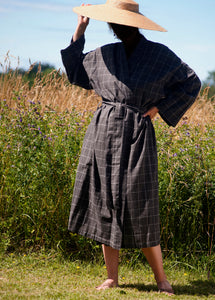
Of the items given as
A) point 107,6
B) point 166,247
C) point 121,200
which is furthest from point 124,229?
point 107,6

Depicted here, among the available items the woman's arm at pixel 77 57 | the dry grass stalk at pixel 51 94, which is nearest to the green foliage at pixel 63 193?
the woman's arm at pixel 77 57

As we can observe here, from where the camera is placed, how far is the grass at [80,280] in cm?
284

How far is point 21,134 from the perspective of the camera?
374 cm

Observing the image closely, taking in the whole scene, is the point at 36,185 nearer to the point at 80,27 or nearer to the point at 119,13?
the point at 80,27

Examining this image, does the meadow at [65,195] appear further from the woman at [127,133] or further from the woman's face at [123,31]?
the woman's face at [123,31]

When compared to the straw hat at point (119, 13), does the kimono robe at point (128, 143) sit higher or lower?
lower

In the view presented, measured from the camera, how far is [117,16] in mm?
2709

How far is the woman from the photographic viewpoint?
2684 mm

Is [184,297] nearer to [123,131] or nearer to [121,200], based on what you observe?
[121,200]

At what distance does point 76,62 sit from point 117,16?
0.46 m

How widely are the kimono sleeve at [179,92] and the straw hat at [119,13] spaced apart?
12.9 inches

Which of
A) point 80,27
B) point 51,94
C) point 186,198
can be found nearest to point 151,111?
point 80,27

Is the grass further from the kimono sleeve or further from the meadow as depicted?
the kimono sleeve

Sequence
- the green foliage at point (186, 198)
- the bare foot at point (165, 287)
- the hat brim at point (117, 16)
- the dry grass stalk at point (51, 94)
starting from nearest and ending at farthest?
the hat brim at point (117, 16)
the bare foot at point (165, 287)
the green foliage at point (186, 198)
the dry grass stalk at point (51, 94)
